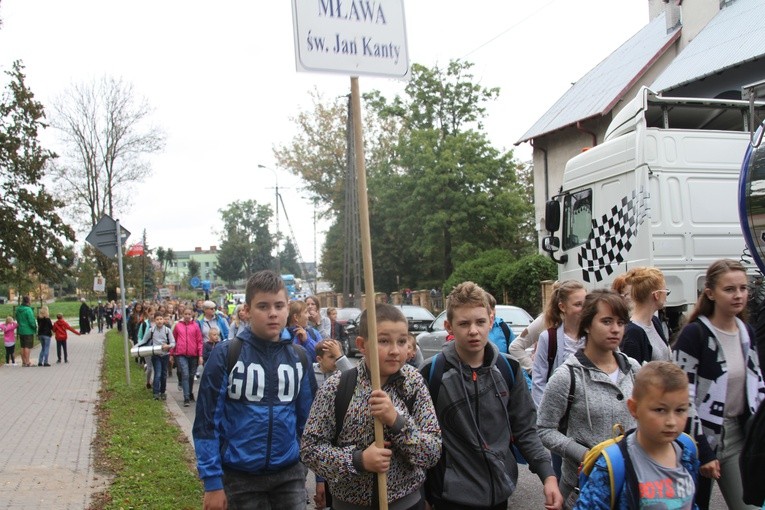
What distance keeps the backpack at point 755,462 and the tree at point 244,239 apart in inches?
4580

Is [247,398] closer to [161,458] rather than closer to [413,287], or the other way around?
[161,458]

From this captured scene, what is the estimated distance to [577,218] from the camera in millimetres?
11188

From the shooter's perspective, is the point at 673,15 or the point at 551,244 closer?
the point at 551,244

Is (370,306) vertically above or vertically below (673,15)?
below

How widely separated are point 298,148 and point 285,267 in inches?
2921

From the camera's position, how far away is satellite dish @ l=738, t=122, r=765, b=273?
24.3ft

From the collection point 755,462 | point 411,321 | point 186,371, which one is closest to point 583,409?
point 755,462

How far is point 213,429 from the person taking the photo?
3.84 meters

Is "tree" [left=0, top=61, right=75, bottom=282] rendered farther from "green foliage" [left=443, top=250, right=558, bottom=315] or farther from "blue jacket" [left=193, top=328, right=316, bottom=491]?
"blue jacket" [left=193, top=328, right=316, bottom=491]

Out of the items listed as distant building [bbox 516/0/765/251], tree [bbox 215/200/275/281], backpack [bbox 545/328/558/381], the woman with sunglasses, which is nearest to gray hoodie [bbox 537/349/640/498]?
the woman with sunglasses

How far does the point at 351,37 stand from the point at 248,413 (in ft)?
6.12

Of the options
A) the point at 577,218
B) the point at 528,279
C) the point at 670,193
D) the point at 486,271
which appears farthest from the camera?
the point at 486,271

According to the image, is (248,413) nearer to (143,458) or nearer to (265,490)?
(265,490)

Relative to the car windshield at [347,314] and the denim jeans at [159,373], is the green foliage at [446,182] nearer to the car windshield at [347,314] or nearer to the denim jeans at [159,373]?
the car windshield at [347,314]
